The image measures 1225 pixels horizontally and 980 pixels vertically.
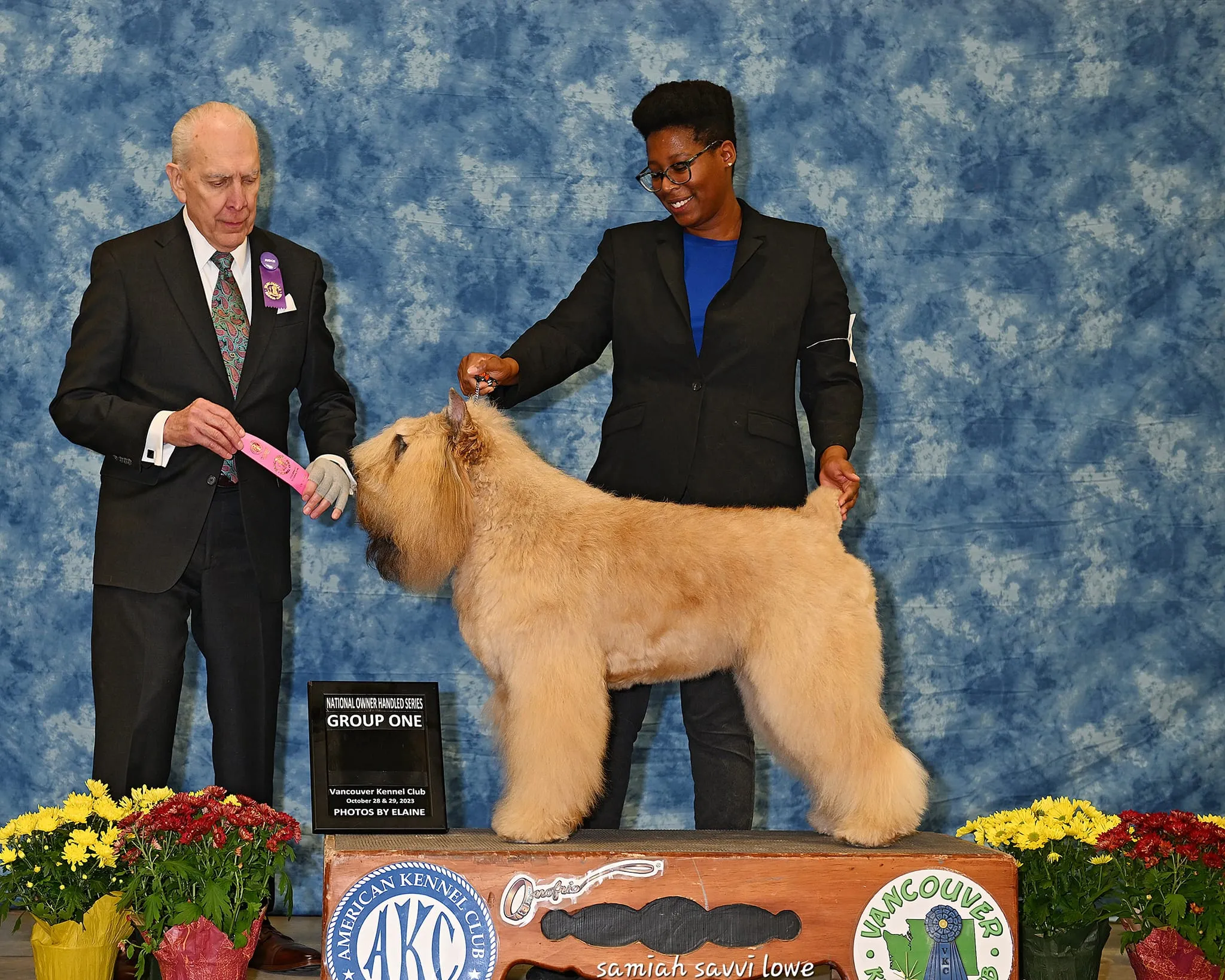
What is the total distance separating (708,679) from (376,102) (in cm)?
252

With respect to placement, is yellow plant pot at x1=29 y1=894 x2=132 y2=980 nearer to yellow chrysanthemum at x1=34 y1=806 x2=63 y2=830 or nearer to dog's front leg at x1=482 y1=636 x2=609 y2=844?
yellow chrysanthemum at x1=34 y1=806 x2=63 y2=830

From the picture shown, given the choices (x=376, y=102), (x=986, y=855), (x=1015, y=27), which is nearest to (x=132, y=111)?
(x=376, y=102)

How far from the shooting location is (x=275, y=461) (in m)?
2.95

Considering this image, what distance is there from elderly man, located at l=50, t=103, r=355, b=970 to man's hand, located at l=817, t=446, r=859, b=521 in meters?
1.23

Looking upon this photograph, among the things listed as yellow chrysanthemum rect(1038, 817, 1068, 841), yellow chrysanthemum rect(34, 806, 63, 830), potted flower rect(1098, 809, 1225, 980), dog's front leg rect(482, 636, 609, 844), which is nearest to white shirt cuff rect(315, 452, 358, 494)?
dog's front leg rect(482, 636, 609, 844)

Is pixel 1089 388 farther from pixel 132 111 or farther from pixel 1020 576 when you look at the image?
pixel 132 111

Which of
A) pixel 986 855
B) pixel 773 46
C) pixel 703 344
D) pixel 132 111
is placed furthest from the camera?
pixel 773 46

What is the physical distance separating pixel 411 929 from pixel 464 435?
43.9 inches

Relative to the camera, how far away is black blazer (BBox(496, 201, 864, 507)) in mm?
3119

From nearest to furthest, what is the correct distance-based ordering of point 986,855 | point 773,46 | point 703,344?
point 986,855 → point 703,344 → point 773,46

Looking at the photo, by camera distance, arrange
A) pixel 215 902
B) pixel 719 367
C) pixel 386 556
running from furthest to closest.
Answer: pixel 719 367 < pixel 386 556 < pixel 215 902

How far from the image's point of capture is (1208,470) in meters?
4.74

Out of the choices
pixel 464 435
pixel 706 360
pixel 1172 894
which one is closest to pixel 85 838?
pixel 464 435

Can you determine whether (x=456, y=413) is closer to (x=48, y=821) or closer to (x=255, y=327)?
(x=255, y=327)
